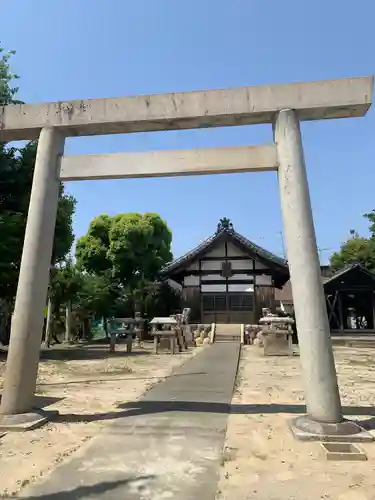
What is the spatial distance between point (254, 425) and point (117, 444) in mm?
1890

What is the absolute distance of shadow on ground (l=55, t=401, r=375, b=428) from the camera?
575 cm

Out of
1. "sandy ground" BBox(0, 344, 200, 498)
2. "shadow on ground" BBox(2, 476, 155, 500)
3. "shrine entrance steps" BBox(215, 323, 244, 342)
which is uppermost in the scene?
"shrine entrance steps" BBox(215, 323, 244, 342)

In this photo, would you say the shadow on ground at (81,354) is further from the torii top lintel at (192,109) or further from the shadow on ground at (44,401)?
the torii top lintel at (192,109)

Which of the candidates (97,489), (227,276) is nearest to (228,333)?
(227,276)

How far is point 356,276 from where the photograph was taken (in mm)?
24672

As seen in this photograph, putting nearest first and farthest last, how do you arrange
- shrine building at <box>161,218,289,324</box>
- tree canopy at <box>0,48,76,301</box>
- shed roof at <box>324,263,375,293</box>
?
tree canopy at <box>0,48,76,301</box> → shed roof at <box>324,263,375,293</box> → shrine building at <box>161,218,289,324</box>

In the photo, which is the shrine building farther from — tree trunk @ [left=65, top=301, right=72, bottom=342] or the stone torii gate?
the stone torii gate

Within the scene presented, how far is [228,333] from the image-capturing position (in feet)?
72.3

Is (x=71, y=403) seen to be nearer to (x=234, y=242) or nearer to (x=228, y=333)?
(x=228, y=333)

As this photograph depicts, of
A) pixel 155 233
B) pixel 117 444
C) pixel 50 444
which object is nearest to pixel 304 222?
pixel 117 444

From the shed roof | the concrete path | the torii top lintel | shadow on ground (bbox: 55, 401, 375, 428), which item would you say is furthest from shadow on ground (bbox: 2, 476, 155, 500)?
the shed roof

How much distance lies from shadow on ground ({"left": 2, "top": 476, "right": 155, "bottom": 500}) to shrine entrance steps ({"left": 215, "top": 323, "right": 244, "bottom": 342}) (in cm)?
1858

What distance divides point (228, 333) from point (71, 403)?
52.4ft

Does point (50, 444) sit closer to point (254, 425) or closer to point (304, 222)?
point (254, 425)
